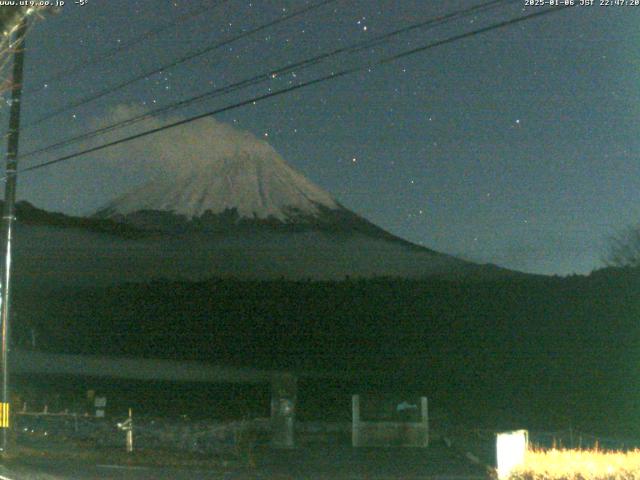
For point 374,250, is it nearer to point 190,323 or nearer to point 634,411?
point 190,323

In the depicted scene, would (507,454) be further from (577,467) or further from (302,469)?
(302,469)

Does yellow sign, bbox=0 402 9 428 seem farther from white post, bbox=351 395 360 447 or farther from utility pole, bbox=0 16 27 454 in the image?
white post, bbox=351 395 360 447

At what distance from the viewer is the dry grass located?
11897 millimetres

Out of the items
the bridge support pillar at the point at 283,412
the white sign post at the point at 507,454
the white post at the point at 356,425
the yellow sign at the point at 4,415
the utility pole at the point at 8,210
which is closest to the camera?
the white sign post at the point at 507,454

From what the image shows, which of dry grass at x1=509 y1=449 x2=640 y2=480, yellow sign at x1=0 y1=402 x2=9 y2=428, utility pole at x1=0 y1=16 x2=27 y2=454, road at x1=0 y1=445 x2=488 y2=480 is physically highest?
utility pole at x1=0 y1=16 x2=27 y2=454

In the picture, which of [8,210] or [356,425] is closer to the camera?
[8,210]

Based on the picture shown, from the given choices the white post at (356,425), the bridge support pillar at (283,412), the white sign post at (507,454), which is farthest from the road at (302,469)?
the white post at (356,425)

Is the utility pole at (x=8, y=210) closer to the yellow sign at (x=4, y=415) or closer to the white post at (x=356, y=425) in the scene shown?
the yellow sign at (x=4, y=415)

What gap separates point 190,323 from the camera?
71000 mm

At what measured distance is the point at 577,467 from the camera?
40.4ft

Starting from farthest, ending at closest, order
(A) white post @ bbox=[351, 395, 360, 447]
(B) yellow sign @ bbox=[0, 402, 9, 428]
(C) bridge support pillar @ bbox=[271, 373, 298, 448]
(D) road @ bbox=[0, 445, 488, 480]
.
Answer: (A) white post @ bbox=[351, 395, 360, 447] < (C) bridge support pillar @ bbox=[271, 373, 298, 448] < (B) yellow sign @ bbox=[0, 402, 9, 428] < (D) road @ bbox=[0, 445, 488, 480]

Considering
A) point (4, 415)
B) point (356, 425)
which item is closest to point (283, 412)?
point (356, 425)

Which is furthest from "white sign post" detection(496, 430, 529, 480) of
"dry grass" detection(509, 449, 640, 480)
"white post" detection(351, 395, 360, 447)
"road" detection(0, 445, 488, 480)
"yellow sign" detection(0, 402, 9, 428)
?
"yellow sign" detection(0, 402, 9, 428)

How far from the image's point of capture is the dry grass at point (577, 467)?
1190 centimetres
